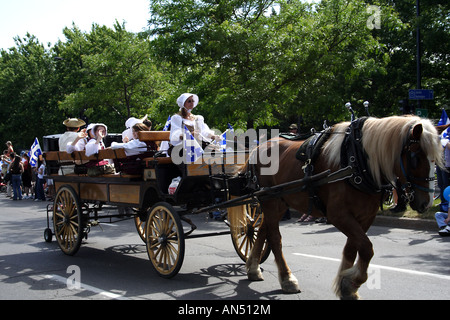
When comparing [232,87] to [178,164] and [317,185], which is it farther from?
[317,185]

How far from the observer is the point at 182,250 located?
5836 millimetres

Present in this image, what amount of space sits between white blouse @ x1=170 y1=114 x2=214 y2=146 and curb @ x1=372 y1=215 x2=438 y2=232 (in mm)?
5128

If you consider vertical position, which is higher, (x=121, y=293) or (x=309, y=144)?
(x=309, y=144)

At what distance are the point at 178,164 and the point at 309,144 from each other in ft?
6.14

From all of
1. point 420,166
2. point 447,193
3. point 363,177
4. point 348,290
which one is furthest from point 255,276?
point 447,193

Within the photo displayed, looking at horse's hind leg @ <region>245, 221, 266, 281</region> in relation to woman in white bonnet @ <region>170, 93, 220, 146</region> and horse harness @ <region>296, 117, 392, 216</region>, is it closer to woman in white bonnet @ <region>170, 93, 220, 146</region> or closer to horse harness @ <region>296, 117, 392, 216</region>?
horse harness @ <region>296, 117, 392, 216</region>

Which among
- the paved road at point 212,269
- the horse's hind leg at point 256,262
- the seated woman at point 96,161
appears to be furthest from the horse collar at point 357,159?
the seated woman at point 96,161

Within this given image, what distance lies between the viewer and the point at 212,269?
6.76 metres

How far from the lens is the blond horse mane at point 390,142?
13.9 feet

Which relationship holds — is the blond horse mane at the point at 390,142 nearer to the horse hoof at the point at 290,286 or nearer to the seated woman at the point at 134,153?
the horse hoof at the point at 290,286

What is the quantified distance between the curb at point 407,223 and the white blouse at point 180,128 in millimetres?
5128

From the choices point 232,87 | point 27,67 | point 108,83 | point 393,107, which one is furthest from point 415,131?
point 27,67

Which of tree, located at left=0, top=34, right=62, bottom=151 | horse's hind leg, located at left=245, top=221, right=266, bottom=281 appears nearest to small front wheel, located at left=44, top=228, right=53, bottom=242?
horse's hind leg, located at left=245, top=221, right=266, bottom=281

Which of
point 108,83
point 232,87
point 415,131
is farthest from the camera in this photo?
point 108,83
